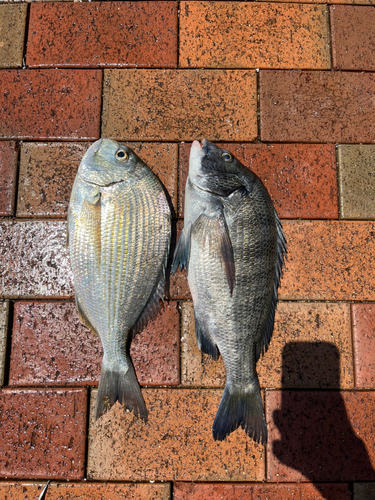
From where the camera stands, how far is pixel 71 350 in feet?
7.41

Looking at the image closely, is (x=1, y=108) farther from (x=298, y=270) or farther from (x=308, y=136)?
(x=298, y=270)

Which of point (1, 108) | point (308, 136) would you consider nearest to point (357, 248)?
point (308, 136)

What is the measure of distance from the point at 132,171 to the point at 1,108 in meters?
1.23

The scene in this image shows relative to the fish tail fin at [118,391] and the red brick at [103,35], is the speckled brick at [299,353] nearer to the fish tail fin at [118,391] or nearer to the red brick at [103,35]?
the fish tail fin at [118,391]

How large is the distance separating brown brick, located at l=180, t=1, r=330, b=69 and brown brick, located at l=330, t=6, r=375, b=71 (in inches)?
2.9

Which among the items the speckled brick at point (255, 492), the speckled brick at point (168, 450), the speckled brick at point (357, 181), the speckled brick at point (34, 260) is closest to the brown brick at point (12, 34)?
the speckled brick at point (34, 260)

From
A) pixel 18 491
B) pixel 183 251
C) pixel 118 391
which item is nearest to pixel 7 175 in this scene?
pixel 183 251

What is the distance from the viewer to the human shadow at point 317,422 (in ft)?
7.28

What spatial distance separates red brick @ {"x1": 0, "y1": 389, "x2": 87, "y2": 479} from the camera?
2.19 meters

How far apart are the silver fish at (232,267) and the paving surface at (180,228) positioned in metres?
0.27

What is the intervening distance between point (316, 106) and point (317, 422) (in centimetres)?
224

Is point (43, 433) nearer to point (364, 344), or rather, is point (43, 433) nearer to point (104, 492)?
point (104, 492)

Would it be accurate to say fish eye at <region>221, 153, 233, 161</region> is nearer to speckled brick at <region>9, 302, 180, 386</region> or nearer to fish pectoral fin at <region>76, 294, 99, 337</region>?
speckled brick at <region>9, 302, 180, 386</region>

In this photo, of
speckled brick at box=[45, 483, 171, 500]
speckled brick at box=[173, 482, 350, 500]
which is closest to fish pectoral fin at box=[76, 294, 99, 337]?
speckled brick at box=[45, 483, 171, 500]
